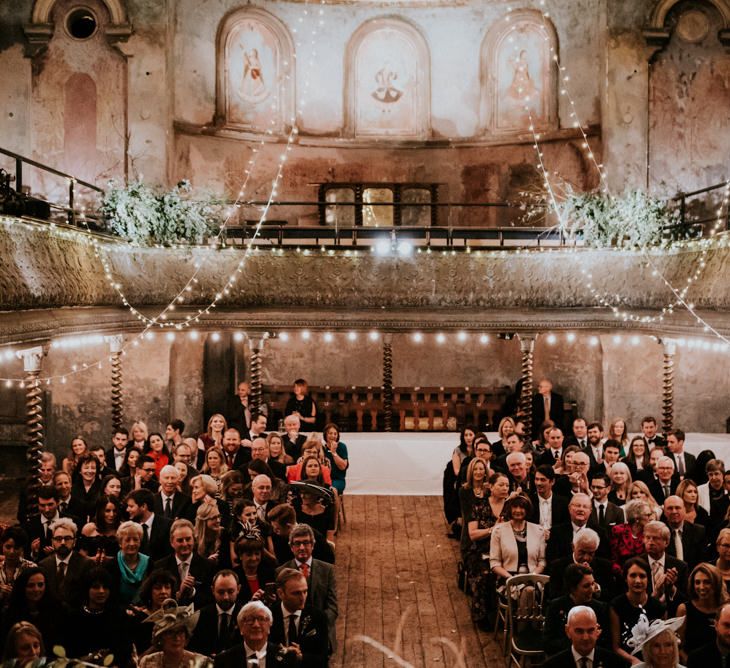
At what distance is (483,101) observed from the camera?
2036 cm

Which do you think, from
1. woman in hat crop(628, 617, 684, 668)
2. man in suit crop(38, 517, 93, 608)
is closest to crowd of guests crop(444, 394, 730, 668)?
woman in hat crop(628, 617, 684, 668)

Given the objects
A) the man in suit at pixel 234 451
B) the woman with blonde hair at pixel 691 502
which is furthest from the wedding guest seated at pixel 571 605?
the man in suit at pixel 234 451

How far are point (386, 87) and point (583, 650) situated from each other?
55.7 feet

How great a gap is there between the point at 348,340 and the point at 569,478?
38.7ft

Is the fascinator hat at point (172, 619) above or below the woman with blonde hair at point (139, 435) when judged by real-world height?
below

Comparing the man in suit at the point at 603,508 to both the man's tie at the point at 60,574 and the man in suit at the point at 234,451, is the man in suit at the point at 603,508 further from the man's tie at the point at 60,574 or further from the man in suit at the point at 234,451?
the man's tie at the point at 60,574

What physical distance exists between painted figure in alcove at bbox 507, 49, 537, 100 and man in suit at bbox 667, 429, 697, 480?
37.2ft

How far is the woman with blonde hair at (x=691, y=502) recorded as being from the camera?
27.9 ft

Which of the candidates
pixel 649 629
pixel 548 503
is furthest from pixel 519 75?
pixel 649 629

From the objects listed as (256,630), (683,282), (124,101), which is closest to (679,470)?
(683,282)

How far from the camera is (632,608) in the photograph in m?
6.39

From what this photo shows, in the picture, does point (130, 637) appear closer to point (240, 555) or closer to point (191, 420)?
point (240, 555)

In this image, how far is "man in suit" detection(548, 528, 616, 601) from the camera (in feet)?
22.9

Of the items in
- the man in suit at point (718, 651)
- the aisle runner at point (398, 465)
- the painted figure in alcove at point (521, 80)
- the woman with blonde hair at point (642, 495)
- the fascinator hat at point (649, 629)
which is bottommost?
the aisle runner at point (398, 465)
